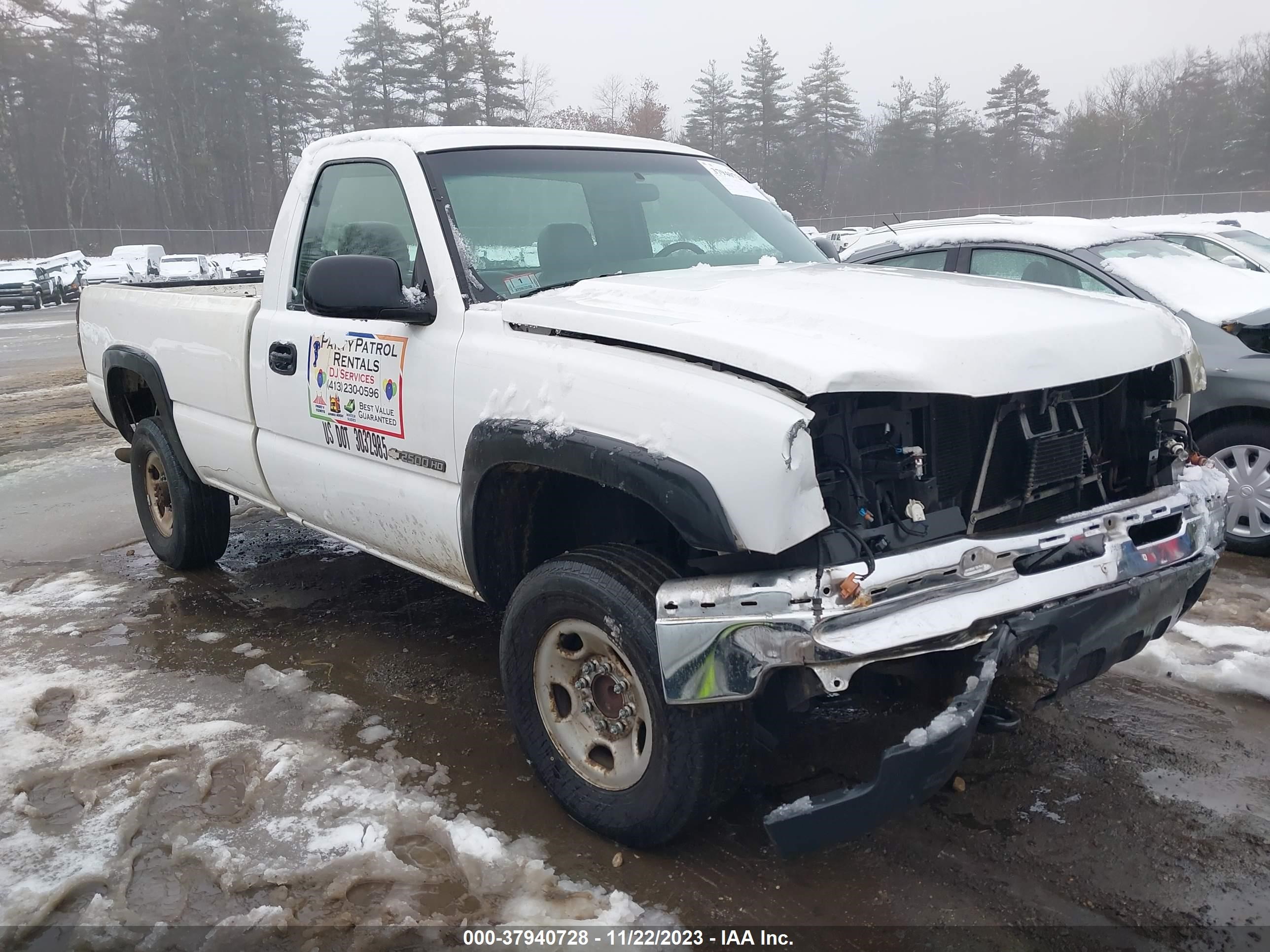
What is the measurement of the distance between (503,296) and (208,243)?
54047 mm

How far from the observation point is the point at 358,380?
3.69 metres

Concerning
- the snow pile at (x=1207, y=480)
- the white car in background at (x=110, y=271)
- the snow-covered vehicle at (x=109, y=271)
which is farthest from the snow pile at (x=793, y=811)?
the white car in background at (x=110, y=271)

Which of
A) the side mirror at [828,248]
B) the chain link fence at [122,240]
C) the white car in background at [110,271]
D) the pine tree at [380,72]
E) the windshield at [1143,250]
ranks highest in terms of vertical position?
the pine tree at [380,72]

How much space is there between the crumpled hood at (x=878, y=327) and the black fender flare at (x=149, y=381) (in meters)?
2.77

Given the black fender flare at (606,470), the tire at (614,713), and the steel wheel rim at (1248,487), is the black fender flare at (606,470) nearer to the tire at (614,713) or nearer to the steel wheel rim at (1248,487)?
the tire at (614,713)

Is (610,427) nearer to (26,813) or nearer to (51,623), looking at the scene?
(26,813)

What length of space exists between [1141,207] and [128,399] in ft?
139

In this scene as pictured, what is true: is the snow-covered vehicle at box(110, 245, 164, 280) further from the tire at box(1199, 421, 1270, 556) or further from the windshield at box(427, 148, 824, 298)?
the tire at box(1199, 421, 1270, 556)

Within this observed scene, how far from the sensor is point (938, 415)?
2.65m

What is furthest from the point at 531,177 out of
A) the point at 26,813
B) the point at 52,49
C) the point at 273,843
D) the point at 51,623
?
the point at 52,49

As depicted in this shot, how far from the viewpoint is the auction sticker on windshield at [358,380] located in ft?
11.5

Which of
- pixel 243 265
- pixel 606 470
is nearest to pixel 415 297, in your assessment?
pixel 606 470

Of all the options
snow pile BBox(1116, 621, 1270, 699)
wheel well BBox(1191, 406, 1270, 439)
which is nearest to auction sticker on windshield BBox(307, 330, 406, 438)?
snow pile BBox(1116, 621, 1270, 699)

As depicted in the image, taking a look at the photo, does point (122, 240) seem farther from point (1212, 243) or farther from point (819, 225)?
point (1212, 243)
